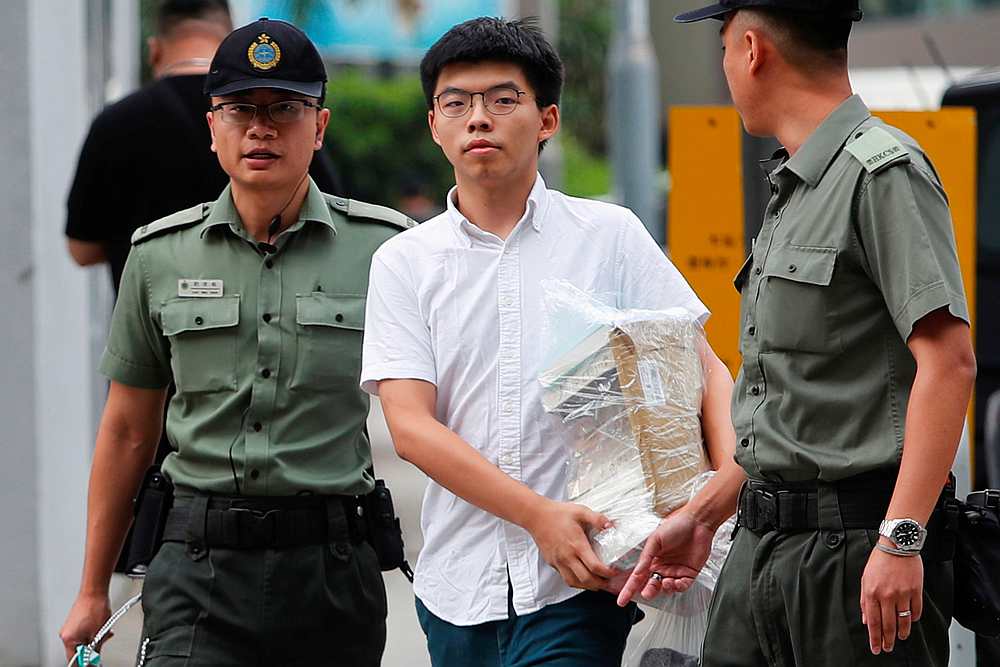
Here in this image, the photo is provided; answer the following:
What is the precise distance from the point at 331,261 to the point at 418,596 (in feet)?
2.65

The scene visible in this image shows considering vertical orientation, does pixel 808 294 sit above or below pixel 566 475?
above

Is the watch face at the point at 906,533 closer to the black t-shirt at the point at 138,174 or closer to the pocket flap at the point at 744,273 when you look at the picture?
the pocket flap at the point at 744,273

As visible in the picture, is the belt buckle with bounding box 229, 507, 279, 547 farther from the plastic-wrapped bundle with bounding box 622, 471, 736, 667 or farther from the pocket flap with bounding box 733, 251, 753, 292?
the pocket flap with bounding box 733, 251, 753, 292

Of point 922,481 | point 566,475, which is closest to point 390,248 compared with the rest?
point 566,475

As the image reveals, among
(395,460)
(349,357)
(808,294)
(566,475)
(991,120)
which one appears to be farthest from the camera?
(395,460)

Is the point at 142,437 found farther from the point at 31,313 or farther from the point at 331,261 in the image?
the point at 31,313

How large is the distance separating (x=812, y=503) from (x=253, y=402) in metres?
1.27

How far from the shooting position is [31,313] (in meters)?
6.38

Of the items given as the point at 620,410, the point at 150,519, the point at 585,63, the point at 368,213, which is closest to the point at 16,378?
the point at 150,519

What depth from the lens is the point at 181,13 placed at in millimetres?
5496

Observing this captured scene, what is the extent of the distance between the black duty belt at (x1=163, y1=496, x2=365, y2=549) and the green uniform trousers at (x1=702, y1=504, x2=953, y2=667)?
36.7 inches

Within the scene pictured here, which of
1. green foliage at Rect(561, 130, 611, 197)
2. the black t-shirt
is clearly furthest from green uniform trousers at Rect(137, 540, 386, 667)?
green foliage at Rect(561, 130, 611, 197)

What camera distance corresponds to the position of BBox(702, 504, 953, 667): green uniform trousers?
2928 mm

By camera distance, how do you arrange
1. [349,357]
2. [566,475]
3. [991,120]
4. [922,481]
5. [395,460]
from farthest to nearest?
[395,460] → [991,120] → [349,357] → [566,475] → [922,481]
